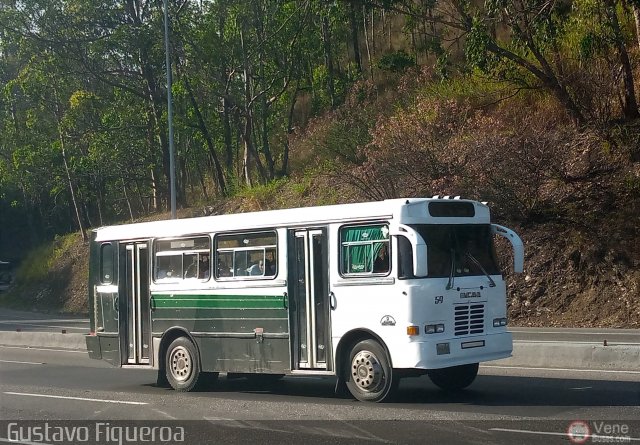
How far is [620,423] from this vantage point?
9.51 m

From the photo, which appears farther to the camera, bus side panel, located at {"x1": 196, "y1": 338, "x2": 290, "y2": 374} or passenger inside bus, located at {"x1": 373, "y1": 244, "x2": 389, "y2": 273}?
bus side panel, located at {"x1": 196, "y1": 338, "x2": 290, "y2": 374}

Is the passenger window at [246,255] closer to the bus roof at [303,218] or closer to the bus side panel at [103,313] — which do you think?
the bus roof at [303,218]

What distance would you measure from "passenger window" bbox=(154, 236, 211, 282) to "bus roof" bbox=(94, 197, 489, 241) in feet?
0.50

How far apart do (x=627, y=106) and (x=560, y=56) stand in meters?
2.98

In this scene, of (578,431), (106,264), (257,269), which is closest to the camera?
(578,431)

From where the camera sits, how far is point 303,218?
41.7ft

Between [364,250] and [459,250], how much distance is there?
129cm

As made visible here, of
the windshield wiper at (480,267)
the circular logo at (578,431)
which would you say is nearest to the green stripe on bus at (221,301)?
the windshield wiper at (480,267)

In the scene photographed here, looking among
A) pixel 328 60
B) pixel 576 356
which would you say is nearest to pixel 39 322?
pixel 328 60

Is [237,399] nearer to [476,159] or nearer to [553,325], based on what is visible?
[553,325]

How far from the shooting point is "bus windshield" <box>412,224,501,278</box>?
11.7m

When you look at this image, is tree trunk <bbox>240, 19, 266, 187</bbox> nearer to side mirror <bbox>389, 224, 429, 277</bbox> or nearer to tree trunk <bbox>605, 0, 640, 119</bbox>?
tree trunk <bbox>605, 0, 640, 119</bbox>

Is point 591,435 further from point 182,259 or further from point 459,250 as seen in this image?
point 182,259

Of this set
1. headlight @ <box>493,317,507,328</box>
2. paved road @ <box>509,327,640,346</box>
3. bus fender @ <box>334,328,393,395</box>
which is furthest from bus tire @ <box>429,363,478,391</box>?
paved road @ <box>509,327,640,346</box>
